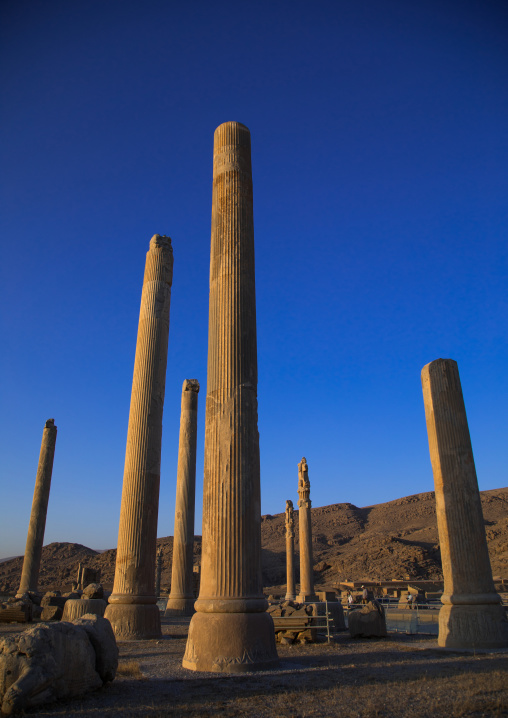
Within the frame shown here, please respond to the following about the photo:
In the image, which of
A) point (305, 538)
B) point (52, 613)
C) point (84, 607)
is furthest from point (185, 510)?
point (84, 607)

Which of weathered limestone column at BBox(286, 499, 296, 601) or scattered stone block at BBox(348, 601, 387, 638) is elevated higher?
weathered limestone column at BBox(286, 499, 296, 601)

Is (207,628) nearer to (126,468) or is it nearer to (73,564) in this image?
(126,468)

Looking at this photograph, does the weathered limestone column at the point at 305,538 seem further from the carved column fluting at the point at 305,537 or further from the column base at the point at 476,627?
the column base at the point at 476,627

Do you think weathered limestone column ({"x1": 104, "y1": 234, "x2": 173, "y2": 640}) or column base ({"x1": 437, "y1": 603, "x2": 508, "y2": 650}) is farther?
weathered limestone column ({"x1": 104, "y1": 234, "x2": 173, "y2": 640})

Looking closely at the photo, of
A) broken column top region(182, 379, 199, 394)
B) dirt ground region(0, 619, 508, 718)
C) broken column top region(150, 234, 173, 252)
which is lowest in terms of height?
dirt ground region(0, 619, 508, 718)

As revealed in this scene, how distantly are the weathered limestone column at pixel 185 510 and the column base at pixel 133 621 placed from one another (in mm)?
6137

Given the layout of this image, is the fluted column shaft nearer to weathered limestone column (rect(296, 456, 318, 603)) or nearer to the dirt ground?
weathered limestone column (rect(296, 456, 318, 603))

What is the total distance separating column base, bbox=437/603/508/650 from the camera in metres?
9.61

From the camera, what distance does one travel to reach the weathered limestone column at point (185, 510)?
18516 millimetres

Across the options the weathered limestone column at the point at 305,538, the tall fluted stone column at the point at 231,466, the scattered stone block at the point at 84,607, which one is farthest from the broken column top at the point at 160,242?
the weathered limestone column at the point at 305,538

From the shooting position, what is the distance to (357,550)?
53.4 meters

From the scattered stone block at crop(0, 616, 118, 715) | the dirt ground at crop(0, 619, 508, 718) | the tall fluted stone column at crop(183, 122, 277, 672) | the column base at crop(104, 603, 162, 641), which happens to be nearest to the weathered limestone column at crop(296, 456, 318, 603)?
the column base at crop(104, 603, 162, 641)

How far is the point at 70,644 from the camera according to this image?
18.5ft

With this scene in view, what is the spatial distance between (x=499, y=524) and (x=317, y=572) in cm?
1835
